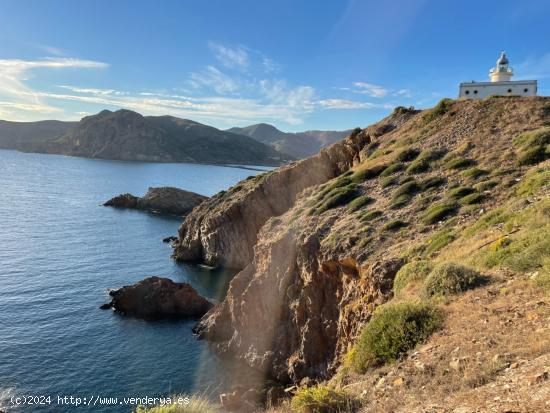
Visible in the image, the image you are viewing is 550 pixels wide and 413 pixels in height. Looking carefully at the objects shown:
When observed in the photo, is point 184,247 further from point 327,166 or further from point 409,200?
point 409,200

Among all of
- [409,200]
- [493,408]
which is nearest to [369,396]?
[493,408]

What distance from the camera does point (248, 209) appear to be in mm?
64375

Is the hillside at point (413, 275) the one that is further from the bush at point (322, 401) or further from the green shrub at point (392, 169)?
the green shrub at point (392, 169)

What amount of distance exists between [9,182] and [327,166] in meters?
118

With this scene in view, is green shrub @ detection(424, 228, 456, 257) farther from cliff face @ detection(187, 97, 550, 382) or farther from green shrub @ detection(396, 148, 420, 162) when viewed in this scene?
green shrub @ detection(396, 148, 420, 162)

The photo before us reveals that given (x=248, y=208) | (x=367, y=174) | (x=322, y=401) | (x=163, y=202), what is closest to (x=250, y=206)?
(x=248, y=208)

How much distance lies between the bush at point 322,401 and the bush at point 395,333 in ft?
7.52

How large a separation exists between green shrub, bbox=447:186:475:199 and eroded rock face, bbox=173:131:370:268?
25.1 meters

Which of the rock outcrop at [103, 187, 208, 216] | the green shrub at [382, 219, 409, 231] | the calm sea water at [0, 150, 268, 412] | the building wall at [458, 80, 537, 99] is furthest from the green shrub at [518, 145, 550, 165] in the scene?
the rock outcrop at [103, 187, 208, 216]

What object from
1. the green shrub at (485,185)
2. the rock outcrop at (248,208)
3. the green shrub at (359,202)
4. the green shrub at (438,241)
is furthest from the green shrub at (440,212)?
the rock outcrop at (248,208)

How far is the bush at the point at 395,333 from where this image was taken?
38.9 feet

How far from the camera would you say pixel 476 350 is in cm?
971

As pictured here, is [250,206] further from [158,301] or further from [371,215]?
→ [371,215]

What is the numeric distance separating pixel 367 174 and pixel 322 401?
95.5 ft
